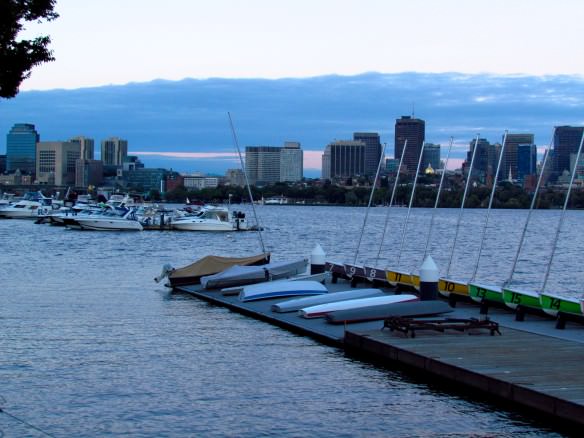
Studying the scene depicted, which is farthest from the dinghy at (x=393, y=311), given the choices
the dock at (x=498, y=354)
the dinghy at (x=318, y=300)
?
the dinghy at (x=318, y=300)

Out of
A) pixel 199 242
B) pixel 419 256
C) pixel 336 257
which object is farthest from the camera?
pixel 199 242

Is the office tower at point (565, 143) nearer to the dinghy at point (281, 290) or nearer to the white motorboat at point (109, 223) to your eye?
the dinghy at point (281, 290)

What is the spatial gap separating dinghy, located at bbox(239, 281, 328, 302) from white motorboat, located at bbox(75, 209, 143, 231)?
62932mm

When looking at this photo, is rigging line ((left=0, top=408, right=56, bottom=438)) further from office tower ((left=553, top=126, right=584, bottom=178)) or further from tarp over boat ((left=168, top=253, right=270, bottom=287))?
office tower ((left=553, top=126, right=584, bottom=178))

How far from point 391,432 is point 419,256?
56036 millimetres

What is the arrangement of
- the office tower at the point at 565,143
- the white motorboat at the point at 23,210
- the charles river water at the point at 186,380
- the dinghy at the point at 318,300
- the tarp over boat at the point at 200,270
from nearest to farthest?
1. the charles river water at the point at 186,380
2. the dinghy at the point at 318,300
3. the tarp over boat at the point at 200,270
4. the office tower at the point at 565,143
5. the white motorboat at the point at 23,210

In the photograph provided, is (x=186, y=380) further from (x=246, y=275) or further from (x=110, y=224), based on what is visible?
(x=110, y=224)

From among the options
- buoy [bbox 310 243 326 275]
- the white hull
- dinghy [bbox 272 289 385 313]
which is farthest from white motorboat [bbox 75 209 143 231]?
dinghy [bbox 272 289 385 313]

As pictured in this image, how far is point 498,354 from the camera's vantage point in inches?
696

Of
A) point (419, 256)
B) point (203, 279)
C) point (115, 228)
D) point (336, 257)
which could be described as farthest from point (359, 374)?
point (115, 228)

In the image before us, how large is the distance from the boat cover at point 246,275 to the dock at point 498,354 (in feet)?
25.6

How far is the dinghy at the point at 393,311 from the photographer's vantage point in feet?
73.6

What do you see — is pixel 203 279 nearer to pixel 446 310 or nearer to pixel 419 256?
pixel 446 310

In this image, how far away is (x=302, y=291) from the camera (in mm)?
28359
